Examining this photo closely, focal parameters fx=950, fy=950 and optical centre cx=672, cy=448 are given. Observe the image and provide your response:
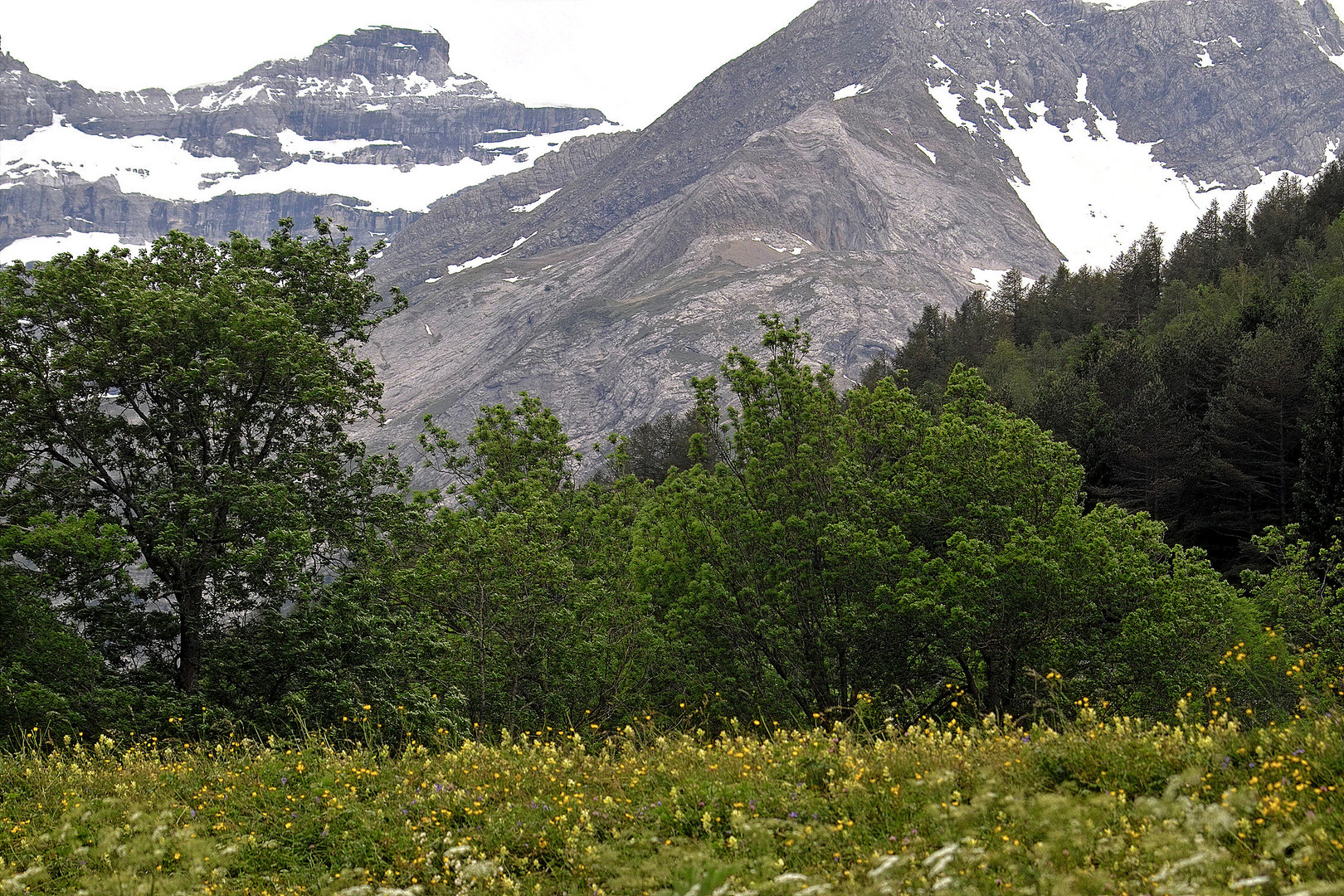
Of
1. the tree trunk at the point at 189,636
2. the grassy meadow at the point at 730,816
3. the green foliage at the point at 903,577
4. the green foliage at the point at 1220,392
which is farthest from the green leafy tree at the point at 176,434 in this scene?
the green foliage at the point at 1220,392

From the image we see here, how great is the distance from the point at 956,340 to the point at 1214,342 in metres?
49.9

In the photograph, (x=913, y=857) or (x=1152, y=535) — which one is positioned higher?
(x=913, y=857)

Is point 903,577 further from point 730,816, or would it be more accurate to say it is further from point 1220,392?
point 1220,392

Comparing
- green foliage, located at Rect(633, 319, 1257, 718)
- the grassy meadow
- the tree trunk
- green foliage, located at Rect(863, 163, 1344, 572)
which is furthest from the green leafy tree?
green foliage, located at Rect(863, 163, 1344, 572)

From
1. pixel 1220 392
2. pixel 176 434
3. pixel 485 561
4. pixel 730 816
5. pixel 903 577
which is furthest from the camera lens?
pixel 1220 392

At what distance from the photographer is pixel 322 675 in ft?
59.8

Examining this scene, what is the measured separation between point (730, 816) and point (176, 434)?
664 inches

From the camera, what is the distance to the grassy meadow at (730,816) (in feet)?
18.0

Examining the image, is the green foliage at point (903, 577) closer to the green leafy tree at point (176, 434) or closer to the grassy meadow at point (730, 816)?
the green leafy tree at point (176, 434)

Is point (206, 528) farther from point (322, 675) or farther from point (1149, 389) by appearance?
point (1149, 389)

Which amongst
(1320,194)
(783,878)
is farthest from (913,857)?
(1320,194)

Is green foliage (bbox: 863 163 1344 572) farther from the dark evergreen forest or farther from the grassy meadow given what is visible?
the grassy meadow

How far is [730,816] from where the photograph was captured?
7.30 m

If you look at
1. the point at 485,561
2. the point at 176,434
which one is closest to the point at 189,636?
the point at 176,434
